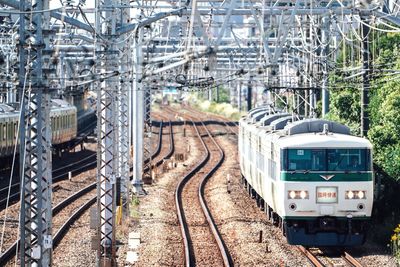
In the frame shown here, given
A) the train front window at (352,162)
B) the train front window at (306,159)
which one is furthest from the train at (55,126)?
the train front window at (352,162)

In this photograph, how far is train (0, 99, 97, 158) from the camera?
33.3m

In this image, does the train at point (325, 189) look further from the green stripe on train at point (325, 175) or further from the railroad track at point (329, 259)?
the railroad track at point (329, 259)

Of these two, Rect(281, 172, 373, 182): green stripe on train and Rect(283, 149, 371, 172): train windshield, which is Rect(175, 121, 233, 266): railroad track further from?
Rect(283, 149, 371, 172): train windshield

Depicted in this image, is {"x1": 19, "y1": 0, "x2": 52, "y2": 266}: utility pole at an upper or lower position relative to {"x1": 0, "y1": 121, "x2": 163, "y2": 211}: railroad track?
upper

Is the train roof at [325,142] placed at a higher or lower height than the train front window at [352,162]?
higher

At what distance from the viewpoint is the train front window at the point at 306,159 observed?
703 inches

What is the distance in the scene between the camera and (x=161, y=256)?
725 inches

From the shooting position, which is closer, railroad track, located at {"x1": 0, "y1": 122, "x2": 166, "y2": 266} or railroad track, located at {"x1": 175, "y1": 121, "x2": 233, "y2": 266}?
railroad track, located at {"x1": 0, "y1": 122, "x2": 166, "y2": 266}

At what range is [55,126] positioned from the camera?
138 feet

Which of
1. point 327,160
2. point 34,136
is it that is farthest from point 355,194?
point 34,136

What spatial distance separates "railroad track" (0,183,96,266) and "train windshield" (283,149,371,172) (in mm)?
5240

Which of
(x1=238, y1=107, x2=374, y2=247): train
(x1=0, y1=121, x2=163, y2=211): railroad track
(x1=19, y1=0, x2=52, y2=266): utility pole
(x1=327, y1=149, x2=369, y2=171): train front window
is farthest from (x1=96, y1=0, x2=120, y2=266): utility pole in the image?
(x1=0, y1=121, x2=163, y2=211): railroad track

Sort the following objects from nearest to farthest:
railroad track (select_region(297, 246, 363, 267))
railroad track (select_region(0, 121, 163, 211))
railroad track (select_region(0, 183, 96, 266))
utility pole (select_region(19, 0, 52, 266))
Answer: utility pole (select_region(19, 0, 52, 266)) → railroad track (select_region(297, 246, 363, 267)) → railroad track (select_region(0, 183, 96, 266)) → railroad track (select_region(0, 121, 163, 211))

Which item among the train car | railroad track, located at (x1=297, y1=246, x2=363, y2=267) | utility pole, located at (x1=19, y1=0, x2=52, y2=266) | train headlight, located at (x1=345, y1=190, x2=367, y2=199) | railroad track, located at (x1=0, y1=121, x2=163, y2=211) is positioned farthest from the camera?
the train car
